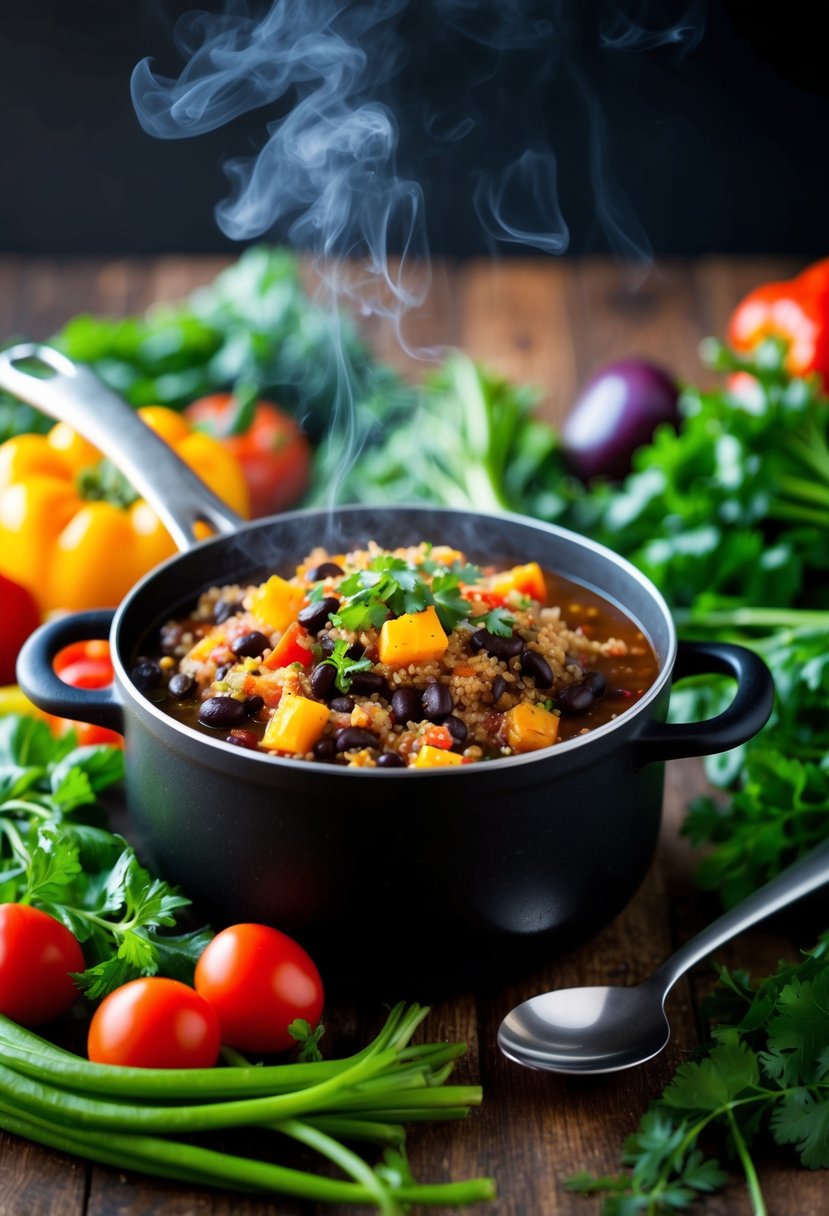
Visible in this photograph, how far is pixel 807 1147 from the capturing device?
2311 millimetres

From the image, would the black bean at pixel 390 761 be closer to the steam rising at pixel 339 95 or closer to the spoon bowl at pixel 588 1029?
the spoon bowl at pixel 588 1029

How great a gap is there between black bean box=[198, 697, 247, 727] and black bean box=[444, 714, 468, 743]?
1.28 ft

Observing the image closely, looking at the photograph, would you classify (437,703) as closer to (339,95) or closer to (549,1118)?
(549,1118)

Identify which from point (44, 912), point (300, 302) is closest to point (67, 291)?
point (300, 302)

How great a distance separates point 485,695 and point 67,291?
400 centimetres

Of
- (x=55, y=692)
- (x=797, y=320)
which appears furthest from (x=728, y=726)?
(x=797, y=320)

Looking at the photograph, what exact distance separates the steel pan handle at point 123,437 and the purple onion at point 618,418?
1.59 meters

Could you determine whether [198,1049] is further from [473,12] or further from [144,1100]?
[473,12]

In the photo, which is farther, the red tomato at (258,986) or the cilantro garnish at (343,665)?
the cilantro garnish at (343,665)

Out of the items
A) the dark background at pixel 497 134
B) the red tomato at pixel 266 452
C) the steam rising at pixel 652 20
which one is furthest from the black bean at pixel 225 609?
the dark background at pixel 497 134

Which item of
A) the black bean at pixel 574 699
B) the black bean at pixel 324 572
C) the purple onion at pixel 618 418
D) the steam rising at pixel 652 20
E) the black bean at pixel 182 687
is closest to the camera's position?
the black bean at pixel 574 699

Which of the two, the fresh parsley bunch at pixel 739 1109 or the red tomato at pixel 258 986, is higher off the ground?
the red tomato at pixel 258 986

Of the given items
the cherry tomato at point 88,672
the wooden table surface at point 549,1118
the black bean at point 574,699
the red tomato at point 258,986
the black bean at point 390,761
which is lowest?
the cherry tomato at point 88,672

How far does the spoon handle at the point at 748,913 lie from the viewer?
103 inches
